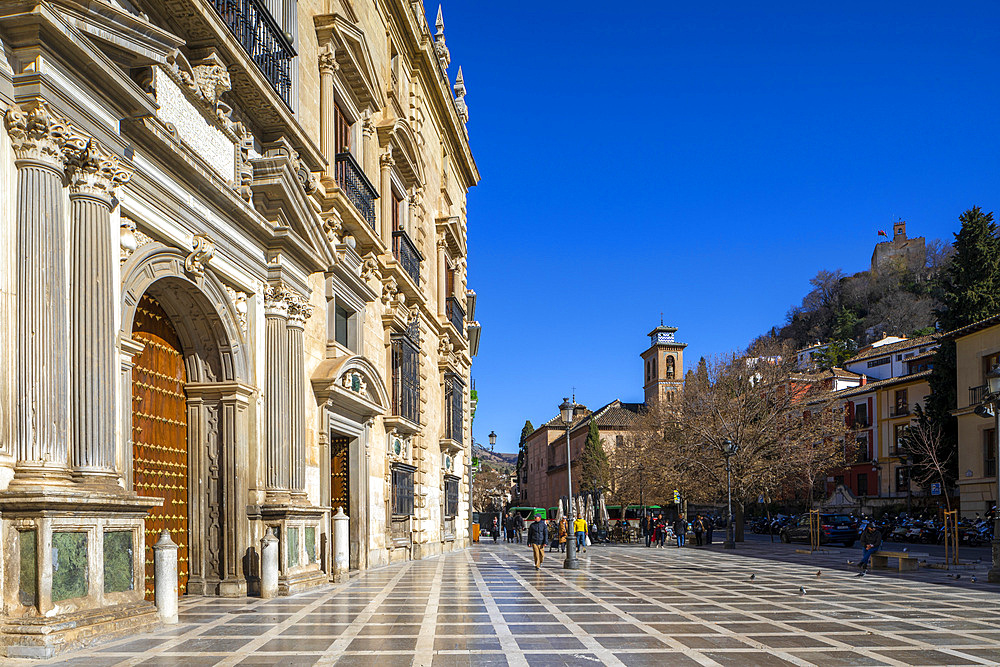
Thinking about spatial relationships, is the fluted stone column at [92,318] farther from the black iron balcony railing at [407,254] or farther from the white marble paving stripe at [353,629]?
the black iron balcony railing at [407,254]

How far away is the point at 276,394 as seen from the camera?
13727 mm

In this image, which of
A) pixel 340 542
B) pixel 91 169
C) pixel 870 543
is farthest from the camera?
pixel 870 543

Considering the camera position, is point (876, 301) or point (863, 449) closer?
point (863, 449)

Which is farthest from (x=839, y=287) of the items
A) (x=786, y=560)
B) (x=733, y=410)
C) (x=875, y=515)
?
(x=786, y=560)

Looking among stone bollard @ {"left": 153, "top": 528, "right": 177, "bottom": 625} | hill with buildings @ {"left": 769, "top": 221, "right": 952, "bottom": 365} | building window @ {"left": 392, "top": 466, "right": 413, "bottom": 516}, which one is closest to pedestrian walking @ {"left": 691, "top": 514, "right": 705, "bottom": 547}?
building window @ {"left": 392, "top": 466, "right": 413, "bottom": 516}

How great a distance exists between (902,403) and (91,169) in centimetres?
5426

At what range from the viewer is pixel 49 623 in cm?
760

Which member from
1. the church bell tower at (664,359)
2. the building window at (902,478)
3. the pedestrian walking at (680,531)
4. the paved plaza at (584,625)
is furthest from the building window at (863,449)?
the paved plaza at (584,625)

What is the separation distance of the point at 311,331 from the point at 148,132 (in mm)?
6253

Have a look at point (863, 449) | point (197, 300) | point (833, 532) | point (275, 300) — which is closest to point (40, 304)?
point (197, 300)

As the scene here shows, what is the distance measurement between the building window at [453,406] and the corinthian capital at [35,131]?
23.0m

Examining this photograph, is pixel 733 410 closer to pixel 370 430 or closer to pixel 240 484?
pixel 370 430

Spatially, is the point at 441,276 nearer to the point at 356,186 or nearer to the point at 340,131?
the point at 356,186

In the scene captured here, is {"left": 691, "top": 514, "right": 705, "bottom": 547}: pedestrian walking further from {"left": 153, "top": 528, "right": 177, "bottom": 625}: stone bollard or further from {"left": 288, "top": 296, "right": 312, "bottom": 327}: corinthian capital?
{"left": 153, "top": 528, "right": 177, "bottom": 625}: stone bollard
